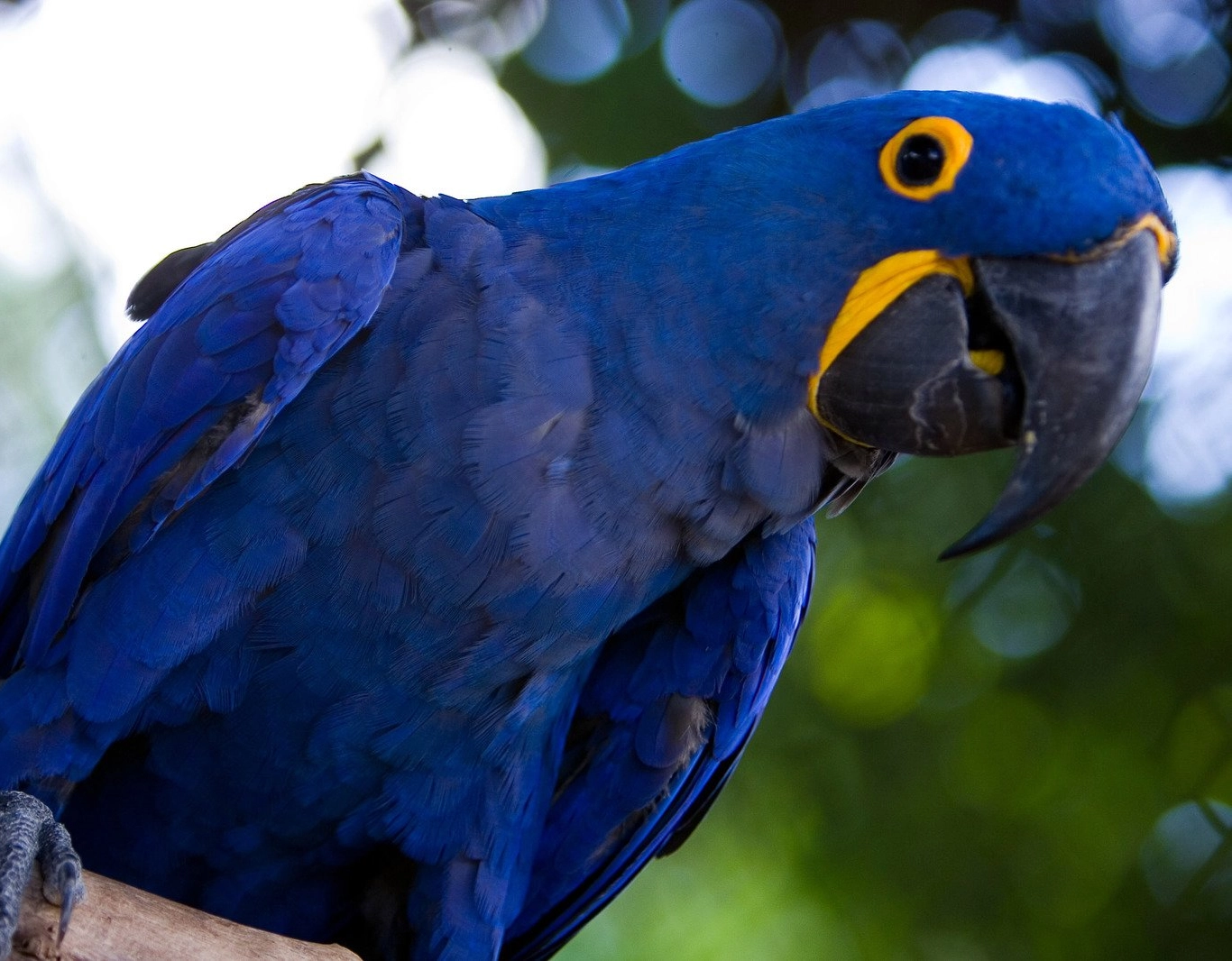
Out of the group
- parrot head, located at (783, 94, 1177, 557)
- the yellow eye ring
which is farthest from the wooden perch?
the yellow eye ring

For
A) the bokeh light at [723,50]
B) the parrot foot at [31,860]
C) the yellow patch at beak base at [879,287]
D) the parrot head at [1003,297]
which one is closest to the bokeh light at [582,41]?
the bokeh light at [723,50]

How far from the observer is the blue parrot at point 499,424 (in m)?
1.53

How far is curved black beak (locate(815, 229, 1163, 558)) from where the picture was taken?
1.48 meters

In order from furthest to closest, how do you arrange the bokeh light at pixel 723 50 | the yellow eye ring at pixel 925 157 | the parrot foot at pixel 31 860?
the bokeh light at pixel 723 50 < the yellow eye ring at pixel 925 157 < the parrot foot at pixel 31 860

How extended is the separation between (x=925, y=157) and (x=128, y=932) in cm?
151

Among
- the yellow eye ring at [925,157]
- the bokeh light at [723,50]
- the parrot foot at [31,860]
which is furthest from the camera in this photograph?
the bokeh light at [723,50]

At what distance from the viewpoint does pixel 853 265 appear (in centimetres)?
163

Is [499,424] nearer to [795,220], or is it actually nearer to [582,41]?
[795,220]

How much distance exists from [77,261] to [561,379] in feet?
7.14

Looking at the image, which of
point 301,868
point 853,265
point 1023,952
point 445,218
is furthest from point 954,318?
point 1023,952

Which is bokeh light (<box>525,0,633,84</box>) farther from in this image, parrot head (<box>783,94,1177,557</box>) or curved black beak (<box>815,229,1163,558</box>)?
Answer: curved black beak (<box>815,229,1163,558</box>)

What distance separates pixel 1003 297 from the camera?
152cm

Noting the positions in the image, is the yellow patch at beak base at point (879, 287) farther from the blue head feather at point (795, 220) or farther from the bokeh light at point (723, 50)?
the bokeh light at point (723, 50)

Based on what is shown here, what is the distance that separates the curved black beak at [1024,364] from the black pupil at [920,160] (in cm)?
14
